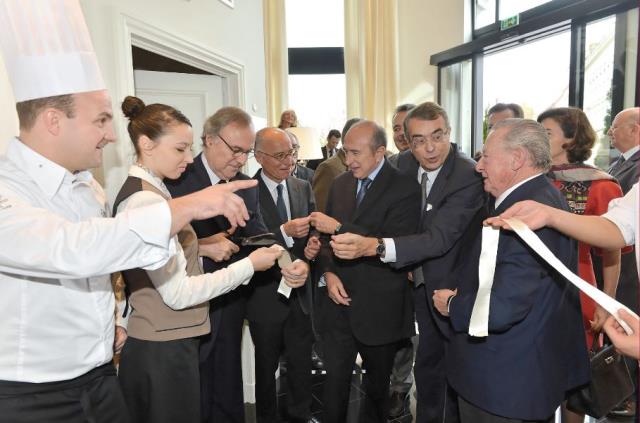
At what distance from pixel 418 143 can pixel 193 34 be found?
213 cm

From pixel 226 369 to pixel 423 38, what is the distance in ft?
20.5

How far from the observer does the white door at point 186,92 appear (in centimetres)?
368

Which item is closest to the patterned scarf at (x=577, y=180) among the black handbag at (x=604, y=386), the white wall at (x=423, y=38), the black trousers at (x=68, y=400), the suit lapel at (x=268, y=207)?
the black handbag at (x=604, y=386)

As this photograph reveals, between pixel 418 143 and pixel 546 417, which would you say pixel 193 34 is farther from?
pixel 546 417

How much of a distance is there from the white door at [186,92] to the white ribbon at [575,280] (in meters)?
3.19

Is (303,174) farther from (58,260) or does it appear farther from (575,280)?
(58,260)

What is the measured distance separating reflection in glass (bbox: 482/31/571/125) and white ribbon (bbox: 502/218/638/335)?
4.40 metres

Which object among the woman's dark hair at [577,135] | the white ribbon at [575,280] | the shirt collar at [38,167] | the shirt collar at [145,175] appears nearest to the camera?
the white ribbon at [575,280]

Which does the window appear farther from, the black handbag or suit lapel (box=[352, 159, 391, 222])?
the black handbag

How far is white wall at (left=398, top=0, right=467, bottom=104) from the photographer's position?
6969 millimetres

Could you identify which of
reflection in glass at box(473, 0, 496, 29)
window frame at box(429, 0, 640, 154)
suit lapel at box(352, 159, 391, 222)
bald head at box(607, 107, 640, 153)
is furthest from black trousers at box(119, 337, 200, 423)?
reflection in glass at box(473, 0, 496, 29)

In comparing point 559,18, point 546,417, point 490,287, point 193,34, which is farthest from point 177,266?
point 559,18

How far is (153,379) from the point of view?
1651 millimetres

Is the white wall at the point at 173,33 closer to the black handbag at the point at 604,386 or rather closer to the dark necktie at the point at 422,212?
the dark necktie at the point at 422,212
